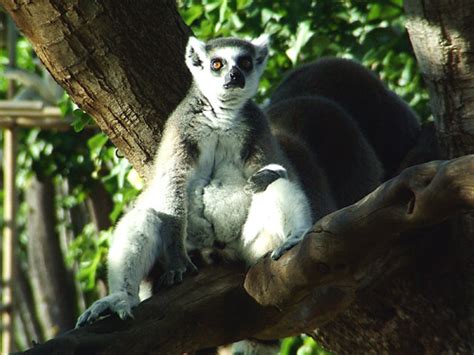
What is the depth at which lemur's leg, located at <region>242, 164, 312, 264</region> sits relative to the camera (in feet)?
14.5

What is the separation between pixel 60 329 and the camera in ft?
37.9

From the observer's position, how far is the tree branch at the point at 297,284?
137 inches

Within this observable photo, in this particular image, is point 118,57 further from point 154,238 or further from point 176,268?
point 176,268

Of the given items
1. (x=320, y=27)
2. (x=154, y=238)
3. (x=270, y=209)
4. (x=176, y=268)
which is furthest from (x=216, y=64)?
(x=320, y=27)

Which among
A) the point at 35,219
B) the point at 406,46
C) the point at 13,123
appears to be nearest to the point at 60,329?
the point at 35,219

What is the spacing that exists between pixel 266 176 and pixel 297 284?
0.72 metres

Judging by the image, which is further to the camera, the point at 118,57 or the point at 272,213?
the point at 118,57

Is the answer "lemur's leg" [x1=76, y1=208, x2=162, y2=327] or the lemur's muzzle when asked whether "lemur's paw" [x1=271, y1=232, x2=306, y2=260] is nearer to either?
"lemur's leg" [x1=76, y1=208, x2=162, y2=327]

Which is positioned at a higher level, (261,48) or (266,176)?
(261,48)

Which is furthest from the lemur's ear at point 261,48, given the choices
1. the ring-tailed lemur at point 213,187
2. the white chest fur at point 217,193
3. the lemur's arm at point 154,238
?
the lemur's arm at point 154,238

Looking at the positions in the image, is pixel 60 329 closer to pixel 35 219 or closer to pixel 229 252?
pixel 35 219

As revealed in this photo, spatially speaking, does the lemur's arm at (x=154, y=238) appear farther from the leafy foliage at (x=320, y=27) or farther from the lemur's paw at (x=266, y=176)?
the leafy foliage at (x=320, y=27)

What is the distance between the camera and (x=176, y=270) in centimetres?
439

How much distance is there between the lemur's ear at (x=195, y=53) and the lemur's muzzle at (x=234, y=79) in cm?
25
